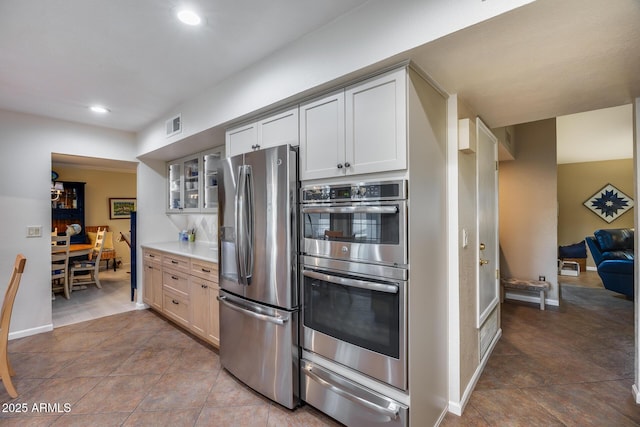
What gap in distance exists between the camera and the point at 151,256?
3908 mm

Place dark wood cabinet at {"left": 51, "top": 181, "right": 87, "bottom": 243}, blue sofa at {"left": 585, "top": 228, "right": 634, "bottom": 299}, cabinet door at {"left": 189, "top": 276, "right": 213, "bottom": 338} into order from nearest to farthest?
cabinet door at {"left": 189, "top": 276, "right": 213, "bottom": 338} < blue sofa at {"left": 585, "top": 228, "right": 634, "bottom": 299} < dark wood cabinet at {"left": 51, "top": 181, "right": 87, "bottom": 243}

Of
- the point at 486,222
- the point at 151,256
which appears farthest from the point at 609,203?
the point at 151,256

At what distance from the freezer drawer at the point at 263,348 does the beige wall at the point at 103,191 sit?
6.08 meters

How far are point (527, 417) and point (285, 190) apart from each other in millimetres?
2245

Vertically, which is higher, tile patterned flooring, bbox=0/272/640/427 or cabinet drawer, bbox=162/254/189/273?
cabinet drawer, bbox=162/254/189/273

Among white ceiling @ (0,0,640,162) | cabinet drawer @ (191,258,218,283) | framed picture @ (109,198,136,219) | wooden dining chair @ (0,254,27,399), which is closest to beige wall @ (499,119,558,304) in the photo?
white ceiling @ (0,0,640,162)

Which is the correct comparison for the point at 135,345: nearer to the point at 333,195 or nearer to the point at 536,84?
the point at 333,195

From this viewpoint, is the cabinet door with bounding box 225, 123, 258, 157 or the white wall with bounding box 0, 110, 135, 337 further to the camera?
the white wall with bounding box 0, 110, 135, 337

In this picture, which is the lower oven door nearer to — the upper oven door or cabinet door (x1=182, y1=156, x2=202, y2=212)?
the upper oven door

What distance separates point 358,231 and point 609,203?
848 centimetres

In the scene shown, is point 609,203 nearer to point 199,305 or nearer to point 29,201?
point 199,305

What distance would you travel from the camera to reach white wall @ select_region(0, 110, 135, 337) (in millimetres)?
3248

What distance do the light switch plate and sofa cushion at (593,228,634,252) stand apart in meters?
8.46

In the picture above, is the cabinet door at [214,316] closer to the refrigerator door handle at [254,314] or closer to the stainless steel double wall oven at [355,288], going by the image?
the refrigerator door handle at [254,314]
